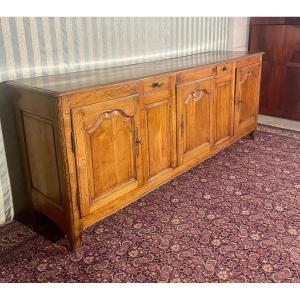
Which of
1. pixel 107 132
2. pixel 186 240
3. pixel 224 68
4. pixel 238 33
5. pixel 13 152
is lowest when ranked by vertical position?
pixel 186 240

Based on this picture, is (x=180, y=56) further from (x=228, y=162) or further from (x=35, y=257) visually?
(x=35, y=257)

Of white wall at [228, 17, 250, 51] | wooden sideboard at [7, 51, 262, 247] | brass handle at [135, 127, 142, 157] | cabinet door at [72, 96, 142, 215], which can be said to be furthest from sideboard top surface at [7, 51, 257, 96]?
white wall at [228, 17, 250, 51]

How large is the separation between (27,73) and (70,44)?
0.32m

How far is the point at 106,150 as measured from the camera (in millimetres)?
1732

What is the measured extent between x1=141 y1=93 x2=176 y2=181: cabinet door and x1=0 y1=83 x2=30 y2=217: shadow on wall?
0.67 metres

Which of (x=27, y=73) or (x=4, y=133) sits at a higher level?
(x=27, y=73)

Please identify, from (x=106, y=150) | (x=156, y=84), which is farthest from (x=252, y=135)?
(x=106, y=150)

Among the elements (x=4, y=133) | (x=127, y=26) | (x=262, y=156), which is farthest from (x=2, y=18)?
(x=262, y=156)

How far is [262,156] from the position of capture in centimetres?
282

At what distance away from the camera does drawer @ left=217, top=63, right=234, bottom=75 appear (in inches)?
96.7

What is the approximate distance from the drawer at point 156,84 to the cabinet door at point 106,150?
105 mm

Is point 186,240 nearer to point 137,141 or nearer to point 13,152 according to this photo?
point 137,141

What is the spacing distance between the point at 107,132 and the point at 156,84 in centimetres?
43
